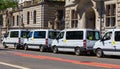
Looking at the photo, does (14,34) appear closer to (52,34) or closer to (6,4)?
(52,34)

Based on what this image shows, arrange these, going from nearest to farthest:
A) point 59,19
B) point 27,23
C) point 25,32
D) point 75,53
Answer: point 75,53, point 25,32, point 59,19, point 27,23

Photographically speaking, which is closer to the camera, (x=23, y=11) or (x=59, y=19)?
(x=59, y=19)

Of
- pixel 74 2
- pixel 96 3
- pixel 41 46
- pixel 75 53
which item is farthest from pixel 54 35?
pixel 74 2

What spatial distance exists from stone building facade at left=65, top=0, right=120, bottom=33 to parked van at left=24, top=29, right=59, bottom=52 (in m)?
7.46

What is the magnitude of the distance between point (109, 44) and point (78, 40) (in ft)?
11.4

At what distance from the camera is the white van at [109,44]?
→ 82.0ft

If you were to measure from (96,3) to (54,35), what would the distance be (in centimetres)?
928

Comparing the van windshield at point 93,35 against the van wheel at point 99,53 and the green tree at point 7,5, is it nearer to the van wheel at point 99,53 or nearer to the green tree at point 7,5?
the van wheel at point 99,53

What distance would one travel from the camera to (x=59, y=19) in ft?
189

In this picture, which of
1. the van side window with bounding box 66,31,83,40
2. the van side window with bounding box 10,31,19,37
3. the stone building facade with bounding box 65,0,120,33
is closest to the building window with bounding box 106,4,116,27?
the stone building facade with bounding box 65,0,120,33

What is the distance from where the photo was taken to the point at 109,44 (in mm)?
25531

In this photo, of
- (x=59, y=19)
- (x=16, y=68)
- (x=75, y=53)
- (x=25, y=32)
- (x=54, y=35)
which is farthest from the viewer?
(x=59, y=19)

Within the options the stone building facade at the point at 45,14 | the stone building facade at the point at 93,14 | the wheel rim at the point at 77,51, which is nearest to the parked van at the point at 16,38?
the stone building facade at the point at 93,14

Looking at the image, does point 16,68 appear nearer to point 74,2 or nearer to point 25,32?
point 25,32
